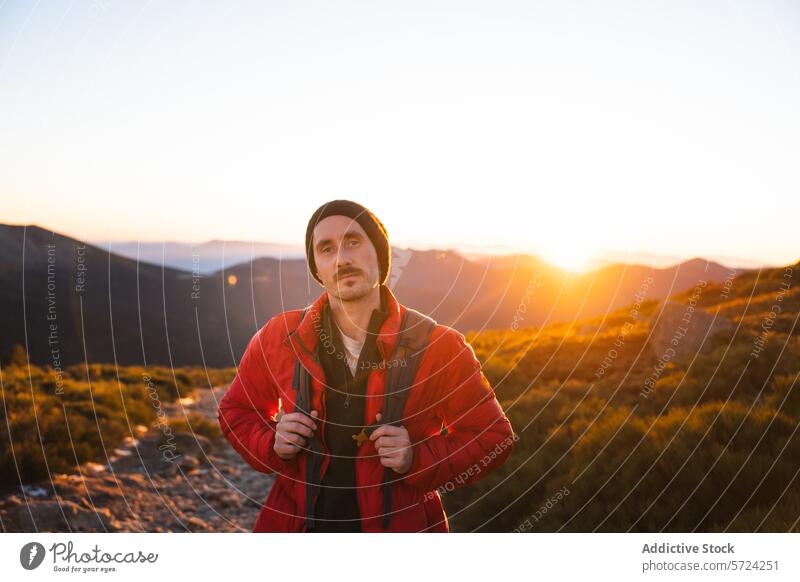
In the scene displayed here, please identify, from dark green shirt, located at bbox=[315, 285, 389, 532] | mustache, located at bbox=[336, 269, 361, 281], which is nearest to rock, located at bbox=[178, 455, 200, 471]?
dark green shirt, located at bbox=[315, 285, 389, 532]

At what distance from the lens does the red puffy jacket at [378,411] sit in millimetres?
2668

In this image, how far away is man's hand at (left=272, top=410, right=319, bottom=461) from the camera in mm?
2502

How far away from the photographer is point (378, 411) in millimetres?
2650

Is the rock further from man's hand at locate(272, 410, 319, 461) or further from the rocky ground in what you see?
man's hand at locate(272, 410, 319, 461)

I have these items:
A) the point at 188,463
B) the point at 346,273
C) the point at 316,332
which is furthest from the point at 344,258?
the point at 188,463

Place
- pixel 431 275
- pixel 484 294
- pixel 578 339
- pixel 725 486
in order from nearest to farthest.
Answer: pixel 725 486
pixel 431 275
pixel 484 294
pixel 578 339

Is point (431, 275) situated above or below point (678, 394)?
above

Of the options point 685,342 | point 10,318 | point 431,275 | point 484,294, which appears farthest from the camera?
point 10,318

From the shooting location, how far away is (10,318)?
21.9 meters

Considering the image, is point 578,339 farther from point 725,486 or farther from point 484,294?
point 725,486

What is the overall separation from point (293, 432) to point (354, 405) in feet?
1.14

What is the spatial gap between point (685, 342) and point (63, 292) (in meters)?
40.2

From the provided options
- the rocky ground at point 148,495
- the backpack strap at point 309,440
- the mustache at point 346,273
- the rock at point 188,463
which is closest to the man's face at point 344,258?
the mustache at point 346,273

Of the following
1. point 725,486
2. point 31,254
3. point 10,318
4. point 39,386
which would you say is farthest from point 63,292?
point 725,486
